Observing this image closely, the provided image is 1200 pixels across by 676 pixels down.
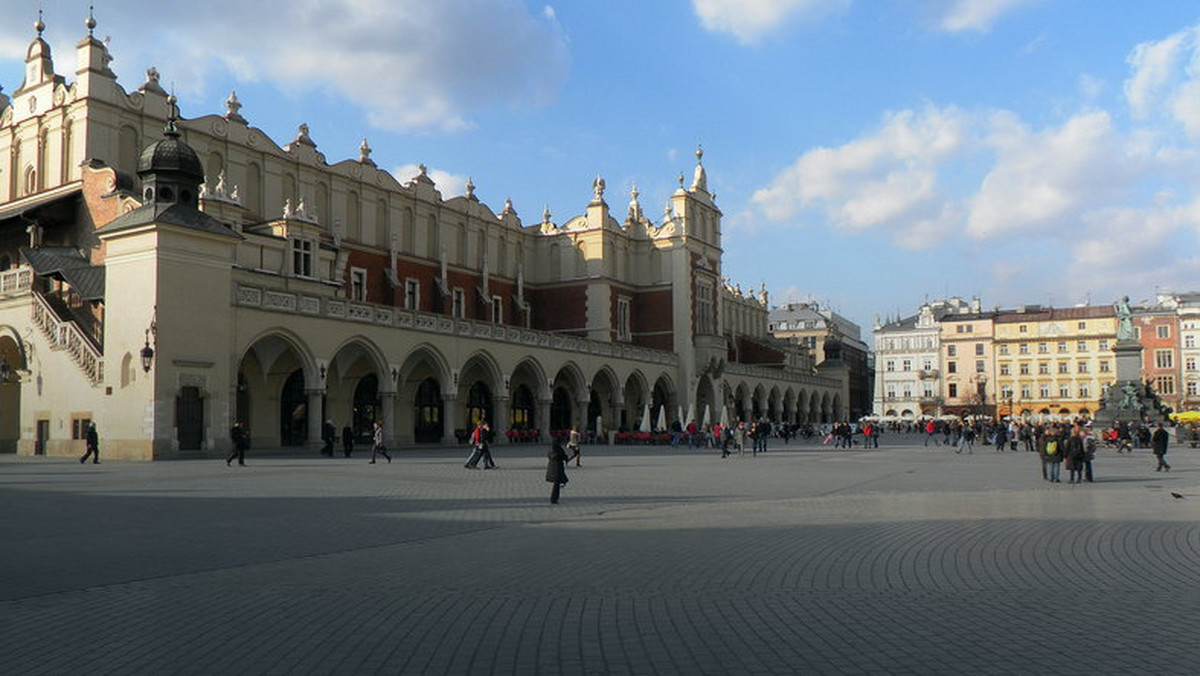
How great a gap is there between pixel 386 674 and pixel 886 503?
44.9ft

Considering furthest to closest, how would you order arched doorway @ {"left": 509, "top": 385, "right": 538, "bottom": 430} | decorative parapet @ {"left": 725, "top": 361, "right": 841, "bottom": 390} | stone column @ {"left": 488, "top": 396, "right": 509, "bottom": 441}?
decorative parapet @ {"left": 725, "top": 361, "right": 841, "bottom": 390}
arched doorway @ {"left": 509, "top": 385, "right": 538, "bottom": 430}
stone column @ {"left": 488, "top": 396, "right": 509, "bottom": 441}

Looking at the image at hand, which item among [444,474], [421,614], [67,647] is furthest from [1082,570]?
[444,474]

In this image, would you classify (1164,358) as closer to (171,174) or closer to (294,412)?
(294,412)

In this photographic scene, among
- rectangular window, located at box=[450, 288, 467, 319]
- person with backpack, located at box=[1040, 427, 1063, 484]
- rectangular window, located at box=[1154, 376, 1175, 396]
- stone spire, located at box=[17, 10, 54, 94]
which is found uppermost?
stone spire, located at box=[17, 10, 54, 94]

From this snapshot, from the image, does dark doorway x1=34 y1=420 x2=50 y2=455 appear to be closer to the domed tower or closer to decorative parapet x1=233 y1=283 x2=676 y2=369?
decorative parapet x1=233 y1=283 x2=676 y2=369

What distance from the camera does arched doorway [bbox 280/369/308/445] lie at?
4153 cm

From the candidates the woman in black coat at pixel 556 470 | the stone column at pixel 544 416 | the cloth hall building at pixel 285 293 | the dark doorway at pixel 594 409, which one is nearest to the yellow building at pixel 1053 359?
the cloth hall building at pixel 285 293

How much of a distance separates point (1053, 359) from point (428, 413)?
260ft

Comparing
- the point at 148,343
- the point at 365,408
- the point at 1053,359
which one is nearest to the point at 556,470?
the point at 148,343

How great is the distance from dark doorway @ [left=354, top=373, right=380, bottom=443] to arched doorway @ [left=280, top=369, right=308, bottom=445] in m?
3.50

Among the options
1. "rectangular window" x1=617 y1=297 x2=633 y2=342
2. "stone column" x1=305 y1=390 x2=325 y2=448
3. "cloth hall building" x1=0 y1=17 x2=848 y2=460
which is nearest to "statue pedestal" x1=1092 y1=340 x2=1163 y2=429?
"cloth hall building" x1=0 y1=17 x2=848 y2=460

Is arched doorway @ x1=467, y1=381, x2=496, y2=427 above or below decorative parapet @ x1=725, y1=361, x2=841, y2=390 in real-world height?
below

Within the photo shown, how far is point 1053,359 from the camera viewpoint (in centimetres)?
10638

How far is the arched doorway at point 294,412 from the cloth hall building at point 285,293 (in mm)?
86
